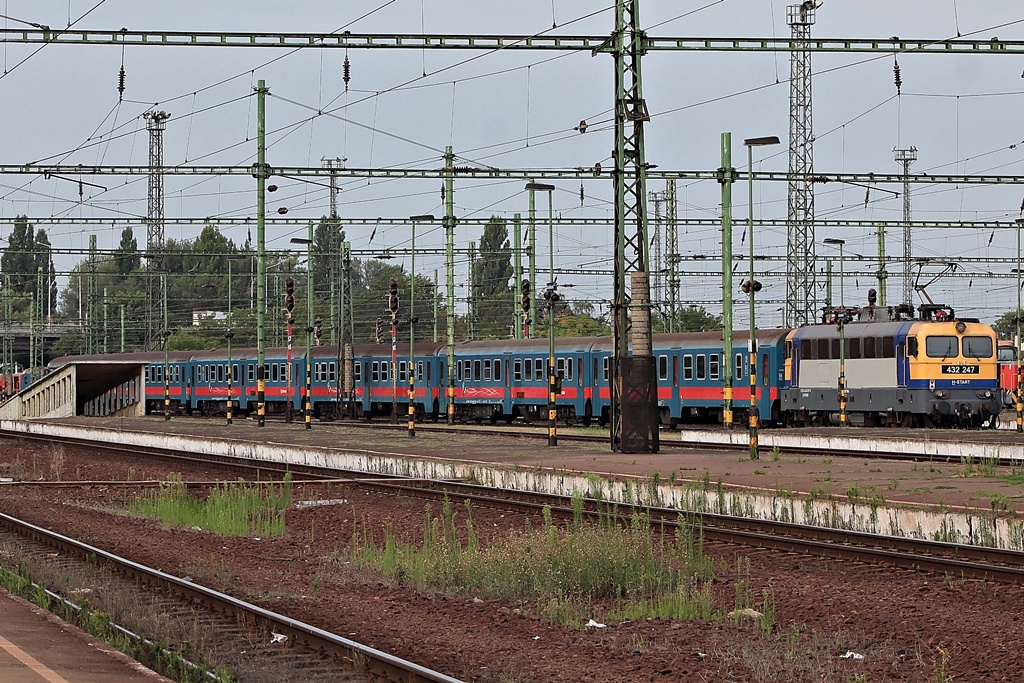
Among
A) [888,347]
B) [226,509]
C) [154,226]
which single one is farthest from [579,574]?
[154,226]

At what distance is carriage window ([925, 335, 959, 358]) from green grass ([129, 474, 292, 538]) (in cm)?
2329

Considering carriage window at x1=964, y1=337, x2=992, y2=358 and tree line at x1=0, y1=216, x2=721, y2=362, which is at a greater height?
tree line at x1=0, y1=216, x2=721, y2=362

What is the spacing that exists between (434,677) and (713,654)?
2483 millimetres

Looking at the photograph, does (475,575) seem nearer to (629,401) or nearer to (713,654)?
(713,654)

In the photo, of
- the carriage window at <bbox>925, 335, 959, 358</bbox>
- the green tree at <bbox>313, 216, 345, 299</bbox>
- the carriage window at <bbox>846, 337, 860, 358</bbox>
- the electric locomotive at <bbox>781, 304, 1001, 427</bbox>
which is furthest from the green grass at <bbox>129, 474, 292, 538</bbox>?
the green tree at <bbox>313, 216, 345, 299</bbox>

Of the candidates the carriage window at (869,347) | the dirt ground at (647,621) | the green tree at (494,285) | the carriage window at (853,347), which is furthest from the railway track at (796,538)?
the green tree at (494,285)

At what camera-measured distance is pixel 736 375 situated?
151ft

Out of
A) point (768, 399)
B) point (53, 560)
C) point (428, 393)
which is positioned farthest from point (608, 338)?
point (53, 560)

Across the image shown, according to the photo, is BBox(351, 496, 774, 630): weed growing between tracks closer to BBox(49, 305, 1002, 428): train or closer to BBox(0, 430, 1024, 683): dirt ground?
BBox(0, 430, 1024, 683): dirt ground

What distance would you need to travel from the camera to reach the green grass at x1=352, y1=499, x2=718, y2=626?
488 inches

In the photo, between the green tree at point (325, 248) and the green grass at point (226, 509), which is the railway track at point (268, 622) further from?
the green tree at point (325, 248)

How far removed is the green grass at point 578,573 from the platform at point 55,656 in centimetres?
393

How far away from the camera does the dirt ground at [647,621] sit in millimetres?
9844

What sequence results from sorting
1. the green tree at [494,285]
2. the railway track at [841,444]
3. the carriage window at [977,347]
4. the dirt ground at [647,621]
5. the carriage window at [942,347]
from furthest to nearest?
the green tree at [494,285] → the carriage window at [977,347] → the carriage window at [942,347] → the railway track at [841,444] → the dirt ground at [647,621]
